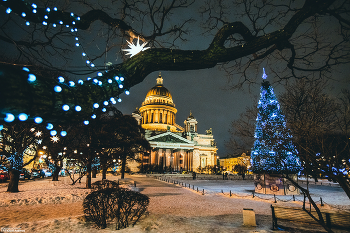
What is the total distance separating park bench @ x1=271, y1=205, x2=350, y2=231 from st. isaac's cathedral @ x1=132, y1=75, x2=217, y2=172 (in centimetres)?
5069

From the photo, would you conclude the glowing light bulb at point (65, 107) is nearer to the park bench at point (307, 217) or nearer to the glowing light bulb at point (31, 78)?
the glowing light bulb at point (31, 78)

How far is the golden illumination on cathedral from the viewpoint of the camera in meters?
84.6

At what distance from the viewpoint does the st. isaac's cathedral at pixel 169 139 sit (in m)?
68.1

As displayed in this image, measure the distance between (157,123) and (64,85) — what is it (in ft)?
270

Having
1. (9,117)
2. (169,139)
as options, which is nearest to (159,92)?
(169,139)

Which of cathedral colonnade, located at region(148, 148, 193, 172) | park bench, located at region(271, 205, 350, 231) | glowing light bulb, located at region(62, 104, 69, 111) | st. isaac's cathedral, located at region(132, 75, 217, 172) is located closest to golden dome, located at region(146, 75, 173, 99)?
st. isaac's cathedral, located at region(132, 75, 217, 172)

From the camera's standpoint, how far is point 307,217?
24.0 ft

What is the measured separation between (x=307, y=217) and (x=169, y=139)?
62506 millimetres

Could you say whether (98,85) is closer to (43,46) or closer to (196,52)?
(196,52)

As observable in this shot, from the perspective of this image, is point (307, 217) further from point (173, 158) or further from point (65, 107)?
point (173, 158)

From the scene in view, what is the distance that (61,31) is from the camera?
4.99 metres

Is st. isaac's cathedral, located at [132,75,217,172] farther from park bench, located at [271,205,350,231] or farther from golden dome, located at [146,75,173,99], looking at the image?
park bench, located at [271,205,350,231]

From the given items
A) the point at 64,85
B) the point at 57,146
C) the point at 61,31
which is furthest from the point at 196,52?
the point at 57,146

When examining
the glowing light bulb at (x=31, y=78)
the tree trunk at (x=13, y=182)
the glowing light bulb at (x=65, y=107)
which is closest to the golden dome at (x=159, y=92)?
the tree trunk at (x=13, y=182)
